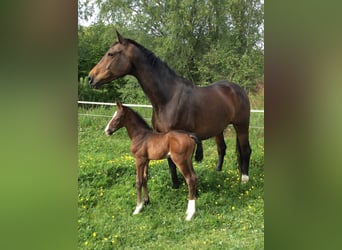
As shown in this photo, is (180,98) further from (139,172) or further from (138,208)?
(138,208)

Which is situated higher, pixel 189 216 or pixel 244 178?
pixel 244 178

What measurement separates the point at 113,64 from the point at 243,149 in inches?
29.8

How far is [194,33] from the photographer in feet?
6.25

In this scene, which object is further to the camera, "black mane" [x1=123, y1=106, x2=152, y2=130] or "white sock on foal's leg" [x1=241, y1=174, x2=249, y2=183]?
"white sock on foal's leg" [x1=241, y1=174, x2=249, y2=183]

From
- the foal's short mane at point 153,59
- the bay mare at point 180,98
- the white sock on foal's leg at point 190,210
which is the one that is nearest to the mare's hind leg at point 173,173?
the bay mare at point 180,98

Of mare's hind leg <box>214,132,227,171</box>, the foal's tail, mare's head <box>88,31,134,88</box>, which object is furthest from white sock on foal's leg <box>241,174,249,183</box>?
mare's head <box>88,31,134,88</box>

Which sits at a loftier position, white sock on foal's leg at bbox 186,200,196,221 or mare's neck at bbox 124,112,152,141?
mare's neck at bbox 124,112,152,141

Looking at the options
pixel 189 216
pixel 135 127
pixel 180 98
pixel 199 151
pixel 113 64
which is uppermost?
pixel 113 64

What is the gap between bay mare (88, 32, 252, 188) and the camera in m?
1.82

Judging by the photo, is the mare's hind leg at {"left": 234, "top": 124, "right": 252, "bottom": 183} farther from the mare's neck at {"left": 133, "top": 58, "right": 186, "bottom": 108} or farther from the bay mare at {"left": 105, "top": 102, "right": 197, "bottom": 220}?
the mare's neck at {"left": 133, "top": 58, "right": 186, "bottom": 108}

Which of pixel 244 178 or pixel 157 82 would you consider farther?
pixel 244 178

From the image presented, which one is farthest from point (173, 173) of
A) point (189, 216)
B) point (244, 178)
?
point (244, 178)
